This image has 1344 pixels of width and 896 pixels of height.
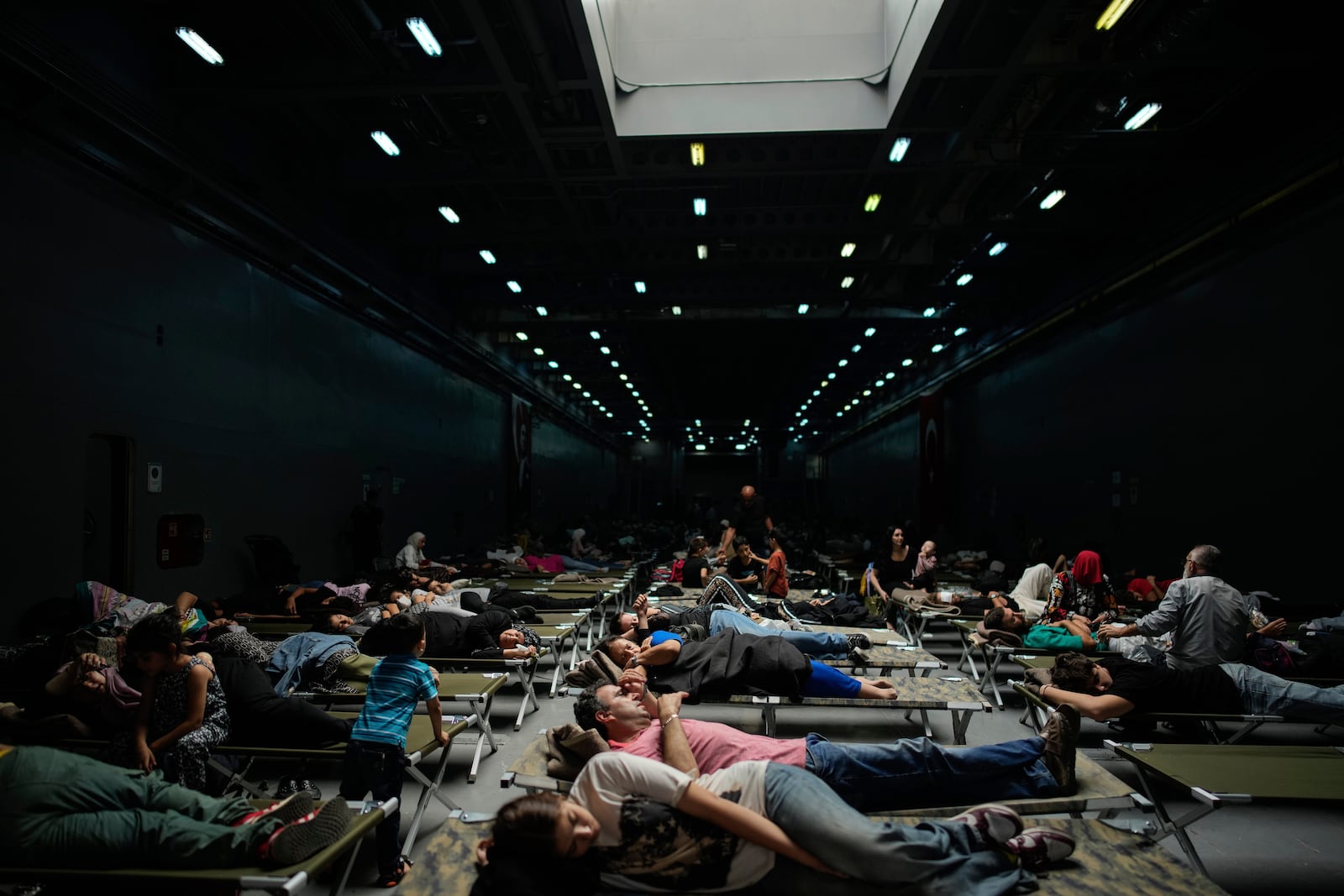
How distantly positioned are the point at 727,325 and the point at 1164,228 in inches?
383

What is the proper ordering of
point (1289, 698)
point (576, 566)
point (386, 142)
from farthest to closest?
point (576, 566), point (386, 142), point (1289, 698)

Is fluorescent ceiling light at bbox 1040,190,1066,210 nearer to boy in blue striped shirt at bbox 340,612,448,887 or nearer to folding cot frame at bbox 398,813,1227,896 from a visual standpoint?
folding cot frame at bbox 398,813,1227,896

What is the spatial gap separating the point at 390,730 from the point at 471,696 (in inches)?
46.1

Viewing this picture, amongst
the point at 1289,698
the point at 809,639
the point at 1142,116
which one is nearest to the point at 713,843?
the point at 809,639

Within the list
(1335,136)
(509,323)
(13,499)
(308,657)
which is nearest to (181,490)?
(13,499)

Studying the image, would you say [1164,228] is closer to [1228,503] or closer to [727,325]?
A: [1228,503]

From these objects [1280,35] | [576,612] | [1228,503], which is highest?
[1280,35]

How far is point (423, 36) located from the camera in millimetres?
5664

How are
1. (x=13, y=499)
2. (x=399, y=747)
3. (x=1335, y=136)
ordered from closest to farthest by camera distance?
(x=399, y=747) → (x=13, y=499) → (x=1335, y=136)

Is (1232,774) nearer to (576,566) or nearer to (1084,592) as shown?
(1084,592)

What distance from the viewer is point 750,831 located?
7.34ft

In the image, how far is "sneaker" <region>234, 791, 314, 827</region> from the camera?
2494mm

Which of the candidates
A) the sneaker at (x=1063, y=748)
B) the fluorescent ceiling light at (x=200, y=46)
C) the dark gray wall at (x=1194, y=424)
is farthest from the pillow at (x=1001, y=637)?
the fluorescent ceiling light at (x=200, y=46)

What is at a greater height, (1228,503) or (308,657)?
(1228,503)
